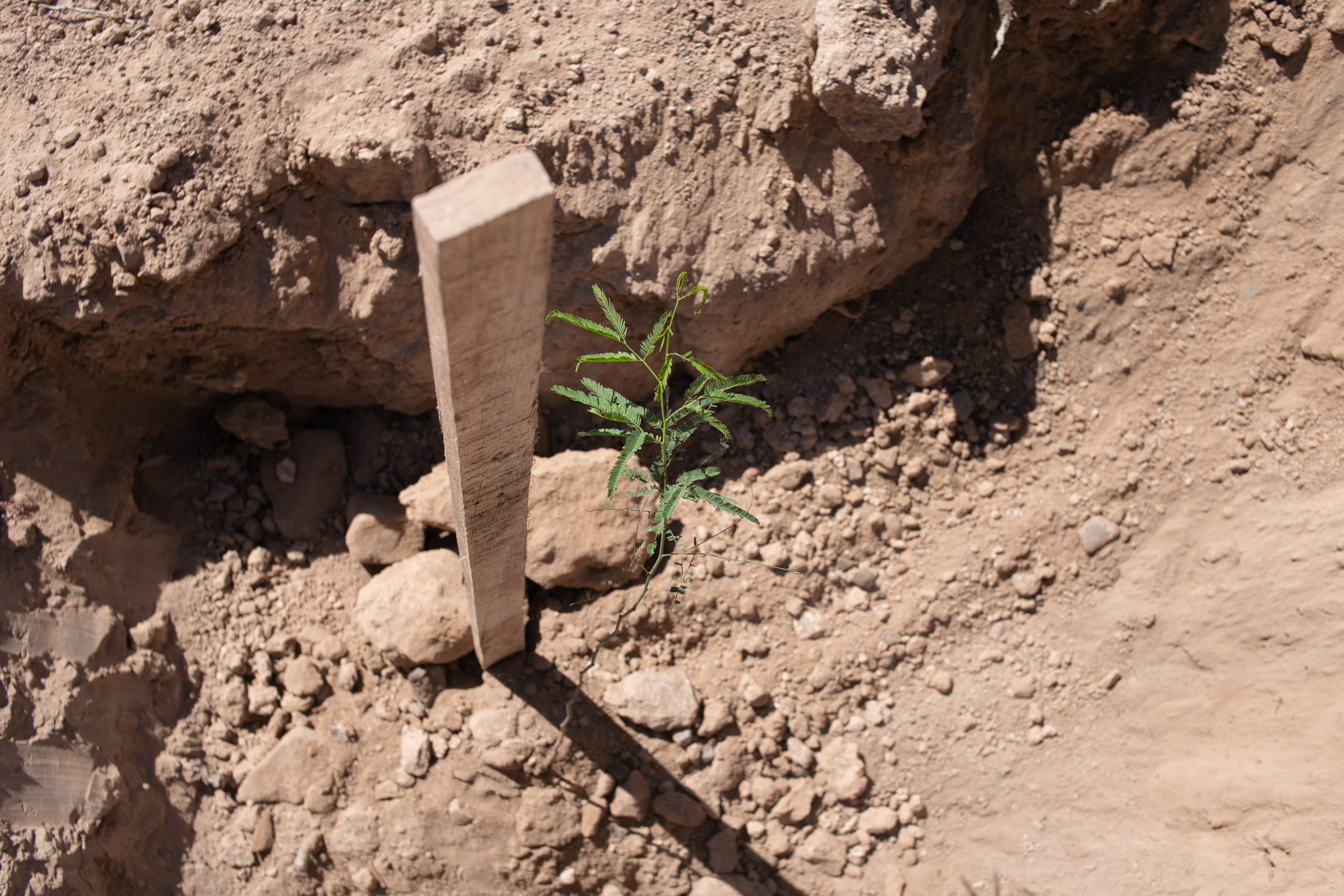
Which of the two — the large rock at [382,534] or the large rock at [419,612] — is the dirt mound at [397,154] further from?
the large rock at [419,612]

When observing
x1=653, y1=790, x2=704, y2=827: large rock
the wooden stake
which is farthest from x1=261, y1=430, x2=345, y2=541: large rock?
x1=653, y1=790, x2=704, y2=827: large rock

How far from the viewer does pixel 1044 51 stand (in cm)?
397

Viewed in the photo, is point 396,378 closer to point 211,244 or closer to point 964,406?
point 211,244

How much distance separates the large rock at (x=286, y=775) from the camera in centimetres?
339

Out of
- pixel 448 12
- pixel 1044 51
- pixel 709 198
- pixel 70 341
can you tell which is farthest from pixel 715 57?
pixel 70 341

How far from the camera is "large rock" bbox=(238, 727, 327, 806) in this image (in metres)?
3.39

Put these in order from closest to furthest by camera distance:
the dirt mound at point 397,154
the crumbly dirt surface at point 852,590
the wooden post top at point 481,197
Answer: the wooden post top at point 481,197
the dirt mound at point 397,154
the crumbly dirt surface at point 852,590

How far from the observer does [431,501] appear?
3.54 meters

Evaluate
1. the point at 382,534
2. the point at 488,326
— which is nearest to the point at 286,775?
the point at 382,534

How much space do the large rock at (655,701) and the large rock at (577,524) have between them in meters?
0.42

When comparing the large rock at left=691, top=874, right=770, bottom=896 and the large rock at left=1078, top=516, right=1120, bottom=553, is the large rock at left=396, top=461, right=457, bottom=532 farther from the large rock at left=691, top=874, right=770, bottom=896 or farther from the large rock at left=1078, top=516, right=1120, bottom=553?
the large rock at left=1078, top=516, right=1120, bottom=553

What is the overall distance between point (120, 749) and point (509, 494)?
6.92 ft

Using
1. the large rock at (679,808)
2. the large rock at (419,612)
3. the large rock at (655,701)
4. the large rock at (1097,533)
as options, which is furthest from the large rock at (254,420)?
the large rock at (1097,533)

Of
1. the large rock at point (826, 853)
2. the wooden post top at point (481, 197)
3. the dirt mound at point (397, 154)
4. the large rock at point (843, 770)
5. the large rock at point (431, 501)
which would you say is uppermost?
the wooden post top at point (481, 197)
